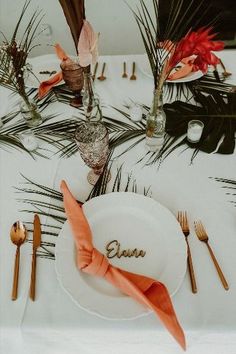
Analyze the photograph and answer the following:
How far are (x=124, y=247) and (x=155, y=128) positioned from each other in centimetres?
31

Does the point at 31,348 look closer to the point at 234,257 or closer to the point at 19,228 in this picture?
the point at 19,228

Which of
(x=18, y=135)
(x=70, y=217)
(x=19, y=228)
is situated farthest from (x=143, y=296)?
(x=18, y=135)

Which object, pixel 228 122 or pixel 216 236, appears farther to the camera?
pixel 228 122

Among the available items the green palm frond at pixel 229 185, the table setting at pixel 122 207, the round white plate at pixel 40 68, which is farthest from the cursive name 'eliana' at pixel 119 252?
the round white plate at pixel 40 68

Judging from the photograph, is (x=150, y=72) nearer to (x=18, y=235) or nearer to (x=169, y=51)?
(x=169, y=51)

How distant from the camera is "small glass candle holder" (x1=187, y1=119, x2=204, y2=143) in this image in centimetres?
80

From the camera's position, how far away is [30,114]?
0.88 meters

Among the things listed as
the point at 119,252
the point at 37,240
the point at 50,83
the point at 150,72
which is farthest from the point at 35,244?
the point at 150,72

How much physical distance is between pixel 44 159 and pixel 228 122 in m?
0.48

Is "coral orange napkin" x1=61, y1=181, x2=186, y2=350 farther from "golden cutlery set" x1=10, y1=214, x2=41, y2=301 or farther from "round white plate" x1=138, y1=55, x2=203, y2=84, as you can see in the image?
"round white plate" x1=138, y1=55, x2=203, y2=84

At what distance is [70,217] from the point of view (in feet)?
2.00

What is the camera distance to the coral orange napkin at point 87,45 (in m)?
0.64

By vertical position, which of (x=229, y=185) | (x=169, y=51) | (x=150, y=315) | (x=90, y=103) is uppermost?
(x=169, y=51)

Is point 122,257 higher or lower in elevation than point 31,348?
higher
